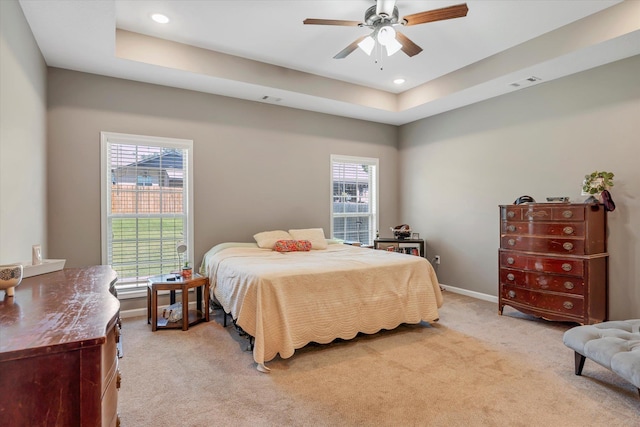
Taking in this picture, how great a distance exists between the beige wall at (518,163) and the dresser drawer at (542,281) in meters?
0.52

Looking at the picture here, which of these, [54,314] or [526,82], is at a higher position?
[526,82]

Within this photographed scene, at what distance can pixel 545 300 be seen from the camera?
12.0ft

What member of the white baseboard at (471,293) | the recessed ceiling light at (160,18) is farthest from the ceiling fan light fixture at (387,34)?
the white baseboard at (471,293)

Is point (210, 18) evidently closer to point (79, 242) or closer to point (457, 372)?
point (79, 242)

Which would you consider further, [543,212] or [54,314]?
[543,212]

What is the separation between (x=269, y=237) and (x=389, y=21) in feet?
9.14

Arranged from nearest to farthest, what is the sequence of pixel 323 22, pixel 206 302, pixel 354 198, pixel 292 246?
pixel 323 22, pixel 206 302, pixel 292 246, pixel 354 198

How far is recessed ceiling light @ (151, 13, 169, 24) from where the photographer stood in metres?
3.13

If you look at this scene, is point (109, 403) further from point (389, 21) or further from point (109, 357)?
point (389, 21)

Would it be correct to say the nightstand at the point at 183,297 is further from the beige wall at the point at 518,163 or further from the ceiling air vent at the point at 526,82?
the ceiling air vent at the point at 526,82

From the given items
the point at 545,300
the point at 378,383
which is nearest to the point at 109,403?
the point at 378,383

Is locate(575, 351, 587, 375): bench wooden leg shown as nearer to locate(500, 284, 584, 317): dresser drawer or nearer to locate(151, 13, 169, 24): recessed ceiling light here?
locate(500, 284, 584, 317): dresser drawer

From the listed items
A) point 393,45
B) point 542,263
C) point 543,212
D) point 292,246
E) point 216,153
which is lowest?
point 542,263

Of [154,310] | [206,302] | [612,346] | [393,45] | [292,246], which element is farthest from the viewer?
[292,246]
